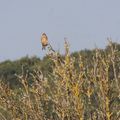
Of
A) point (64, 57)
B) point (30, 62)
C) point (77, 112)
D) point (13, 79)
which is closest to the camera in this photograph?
point (77, 112)

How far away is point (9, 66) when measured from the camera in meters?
26.8

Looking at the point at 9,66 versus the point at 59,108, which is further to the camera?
the point at 9,66

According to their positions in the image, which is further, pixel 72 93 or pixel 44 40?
pixel 44 40

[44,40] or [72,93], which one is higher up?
[44,40]

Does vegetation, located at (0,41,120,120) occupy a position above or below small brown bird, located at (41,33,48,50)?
below

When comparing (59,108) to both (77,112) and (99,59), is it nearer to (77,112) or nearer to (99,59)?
(77,112)

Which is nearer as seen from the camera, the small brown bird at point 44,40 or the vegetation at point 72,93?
Result: the vegetation at point 72,93

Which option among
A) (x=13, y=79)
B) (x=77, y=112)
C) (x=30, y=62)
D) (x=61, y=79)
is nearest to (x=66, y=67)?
(x=61, y=79)

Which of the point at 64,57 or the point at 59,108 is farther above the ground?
the point at 64,57

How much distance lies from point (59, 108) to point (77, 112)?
0.89ft

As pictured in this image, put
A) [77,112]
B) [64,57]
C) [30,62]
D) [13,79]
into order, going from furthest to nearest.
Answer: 1. [30,62]
2. [13,79]
3. [64,57]
4. [77,112]

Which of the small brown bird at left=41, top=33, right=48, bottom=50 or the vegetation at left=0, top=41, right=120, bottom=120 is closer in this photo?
the vegetation at left=0, top=41, right=120, bottom=120

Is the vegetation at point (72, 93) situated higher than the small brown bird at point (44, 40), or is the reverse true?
the small brown bird at point (44, 40)

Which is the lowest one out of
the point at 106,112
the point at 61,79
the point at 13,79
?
the point at 106,112
